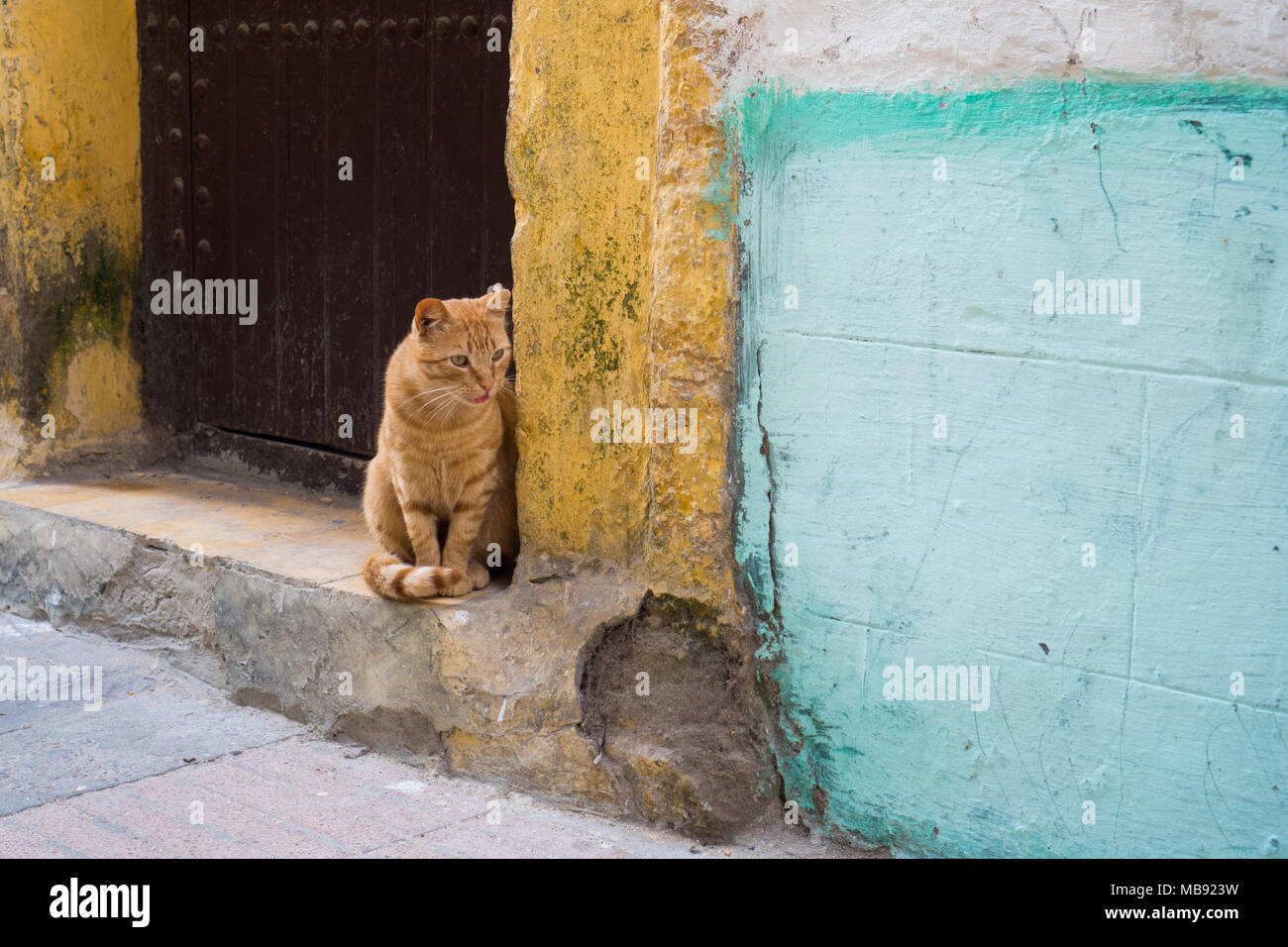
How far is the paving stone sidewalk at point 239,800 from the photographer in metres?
2.89

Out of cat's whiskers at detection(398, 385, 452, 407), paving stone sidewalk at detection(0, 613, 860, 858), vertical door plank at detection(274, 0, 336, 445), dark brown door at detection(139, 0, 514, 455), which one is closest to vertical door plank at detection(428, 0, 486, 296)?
dark brown door at detection(139, 0, 514, 455)

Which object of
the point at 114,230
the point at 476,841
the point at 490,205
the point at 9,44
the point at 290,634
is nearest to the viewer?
the point at 476,841

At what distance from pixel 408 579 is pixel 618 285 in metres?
0.94

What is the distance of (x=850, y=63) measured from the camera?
266 cm

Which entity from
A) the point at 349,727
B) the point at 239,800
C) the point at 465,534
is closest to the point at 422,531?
the point at 465,534

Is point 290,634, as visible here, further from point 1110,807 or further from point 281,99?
point 1110,807

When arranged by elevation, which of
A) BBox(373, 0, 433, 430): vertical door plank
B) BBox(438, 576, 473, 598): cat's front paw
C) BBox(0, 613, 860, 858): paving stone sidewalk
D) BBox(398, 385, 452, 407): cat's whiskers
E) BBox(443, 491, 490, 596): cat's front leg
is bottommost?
BBox(0, 613, 860, 858): paving stone sidewalk

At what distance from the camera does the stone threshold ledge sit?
9.82ft

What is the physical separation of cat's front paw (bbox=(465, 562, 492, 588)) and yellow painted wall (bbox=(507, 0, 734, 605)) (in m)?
0.20

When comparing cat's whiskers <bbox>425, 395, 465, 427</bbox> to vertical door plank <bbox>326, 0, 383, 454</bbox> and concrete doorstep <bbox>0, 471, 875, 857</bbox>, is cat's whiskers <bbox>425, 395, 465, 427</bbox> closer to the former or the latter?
concrete doorstep <bbox>0, 471, 875, 857</bbox>

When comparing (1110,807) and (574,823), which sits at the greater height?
(1110,807)

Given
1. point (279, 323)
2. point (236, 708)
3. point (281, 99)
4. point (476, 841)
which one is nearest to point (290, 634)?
point (236, 708)

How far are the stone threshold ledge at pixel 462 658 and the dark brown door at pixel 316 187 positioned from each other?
0.63 metres

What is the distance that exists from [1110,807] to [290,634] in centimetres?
223
